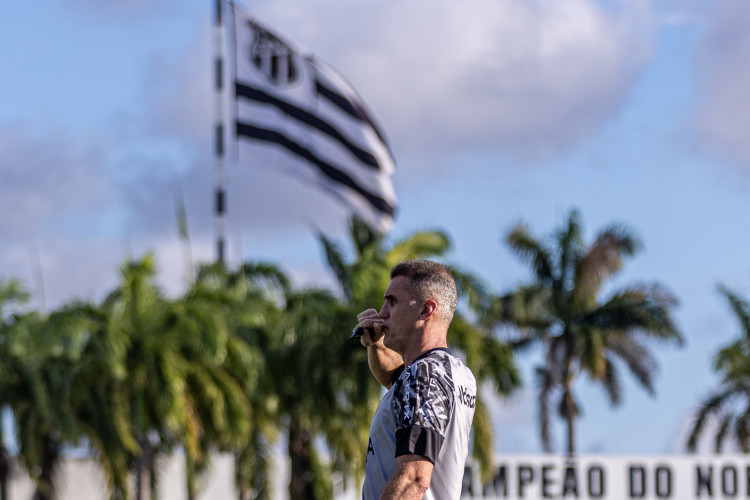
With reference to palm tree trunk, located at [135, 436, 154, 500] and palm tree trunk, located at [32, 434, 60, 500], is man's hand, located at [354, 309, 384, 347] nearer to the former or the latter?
palm tree trunk, located at [135, 436, 154, 500]

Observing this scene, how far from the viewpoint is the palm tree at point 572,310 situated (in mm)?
37562

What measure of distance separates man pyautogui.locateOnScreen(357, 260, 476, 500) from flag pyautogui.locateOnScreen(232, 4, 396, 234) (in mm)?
21521

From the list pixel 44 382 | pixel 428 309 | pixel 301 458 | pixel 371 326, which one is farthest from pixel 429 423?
pixel 301 458

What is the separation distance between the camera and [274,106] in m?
29.3

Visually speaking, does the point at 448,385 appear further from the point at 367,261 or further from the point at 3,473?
the point at 3,473

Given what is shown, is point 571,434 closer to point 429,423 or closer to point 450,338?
point 450,338

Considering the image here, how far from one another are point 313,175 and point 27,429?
7634mm

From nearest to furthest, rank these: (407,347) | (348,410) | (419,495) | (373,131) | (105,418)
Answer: (419,495) < (407,347) < (105,418) < (348,410) < (373,131)

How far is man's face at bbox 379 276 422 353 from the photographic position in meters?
4.58

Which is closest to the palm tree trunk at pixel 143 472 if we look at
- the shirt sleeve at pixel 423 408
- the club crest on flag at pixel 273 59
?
the club crest on flag at pixel 273 59

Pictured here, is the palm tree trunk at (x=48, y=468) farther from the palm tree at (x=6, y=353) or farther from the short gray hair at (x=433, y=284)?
the short gray hair at (x=433, y=284)

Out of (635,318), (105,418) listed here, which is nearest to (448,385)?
(105,418)

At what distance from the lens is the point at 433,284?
4.58 meters

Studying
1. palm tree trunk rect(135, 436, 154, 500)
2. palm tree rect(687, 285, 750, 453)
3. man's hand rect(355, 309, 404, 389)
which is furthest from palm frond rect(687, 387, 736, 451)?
man's hand rect(355, 309, 404, 389)
